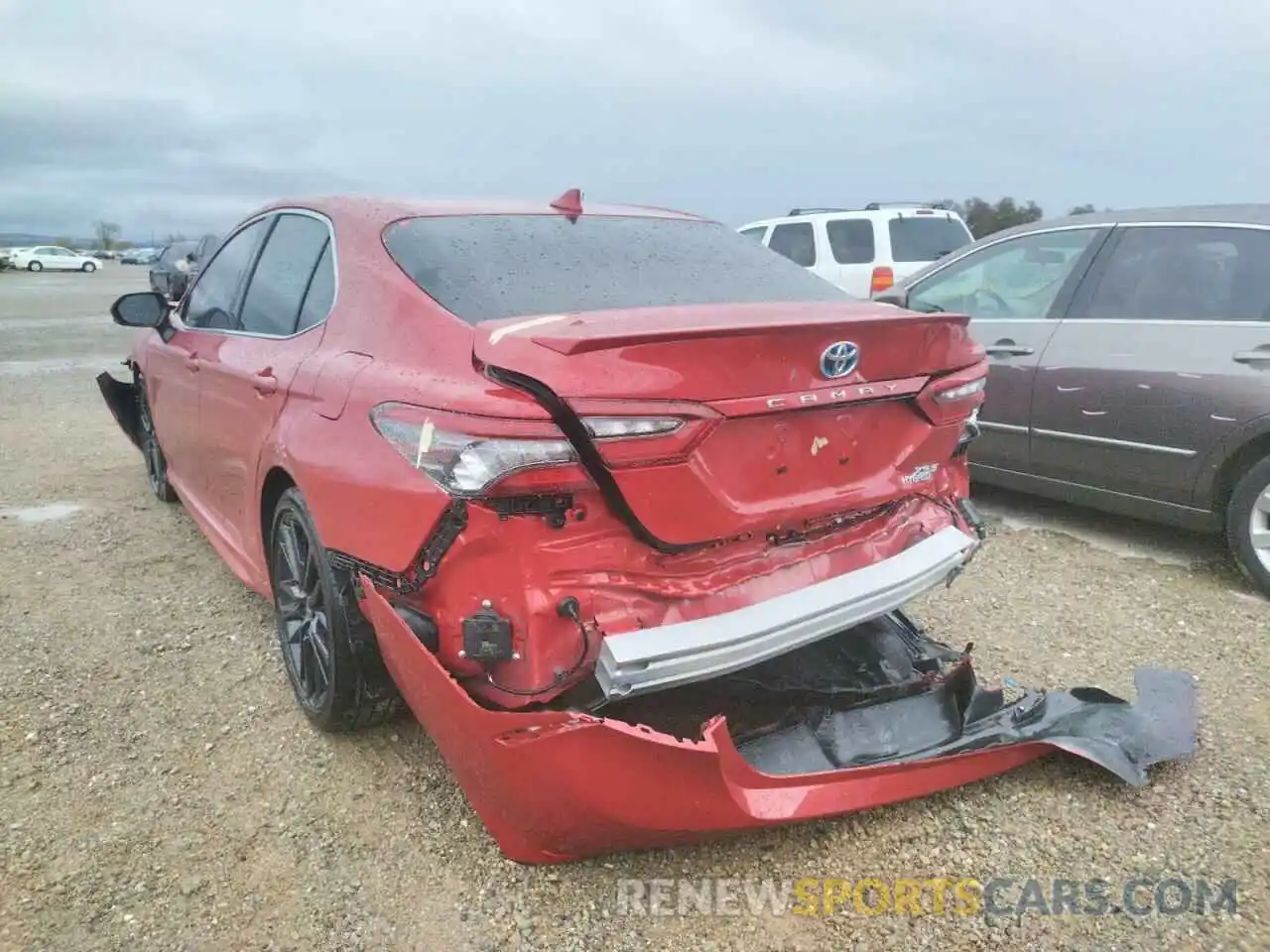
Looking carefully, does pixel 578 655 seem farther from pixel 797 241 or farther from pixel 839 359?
pixel 797 241

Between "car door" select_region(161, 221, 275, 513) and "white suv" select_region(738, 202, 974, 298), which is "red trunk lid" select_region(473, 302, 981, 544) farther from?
"white suv" select_region(738, 202, 974, 298)

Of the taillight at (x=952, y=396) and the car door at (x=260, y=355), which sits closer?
the taillight at (x=952, y=396)

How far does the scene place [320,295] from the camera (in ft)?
9.64

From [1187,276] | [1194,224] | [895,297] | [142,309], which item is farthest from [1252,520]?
[142,309]

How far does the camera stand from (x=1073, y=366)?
4602 mm

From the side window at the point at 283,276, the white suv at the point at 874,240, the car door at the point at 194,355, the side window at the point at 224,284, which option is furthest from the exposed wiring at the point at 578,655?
the white suv at the point at 874,240

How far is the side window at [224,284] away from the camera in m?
3.75

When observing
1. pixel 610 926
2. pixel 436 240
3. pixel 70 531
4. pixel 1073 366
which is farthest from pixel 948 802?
pixel 70 531

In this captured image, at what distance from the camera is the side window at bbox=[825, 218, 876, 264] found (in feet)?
35.6

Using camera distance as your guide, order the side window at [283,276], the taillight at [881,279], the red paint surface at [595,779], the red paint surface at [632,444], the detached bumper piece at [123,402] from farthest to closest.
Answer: the taillight at [881,279] → the detached bumper piece at [123,402] → the side window at [283,276] → the red paint surface at [632,444] → the red paint surface at [595,779]

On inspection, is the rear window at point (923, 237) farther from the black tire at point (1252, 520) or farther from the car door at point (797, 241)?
the black tire at point (1252, 520)

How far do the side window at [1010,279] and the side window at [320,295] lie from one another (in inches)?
125

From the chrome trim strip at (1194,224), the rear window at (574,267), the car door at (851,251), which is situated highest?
the chrome trim strip at (1194,224)

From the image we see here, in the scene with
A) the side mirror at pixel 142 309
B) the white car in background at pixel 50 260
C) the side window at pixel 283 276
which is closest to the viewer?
the side window at pixel 283 276
